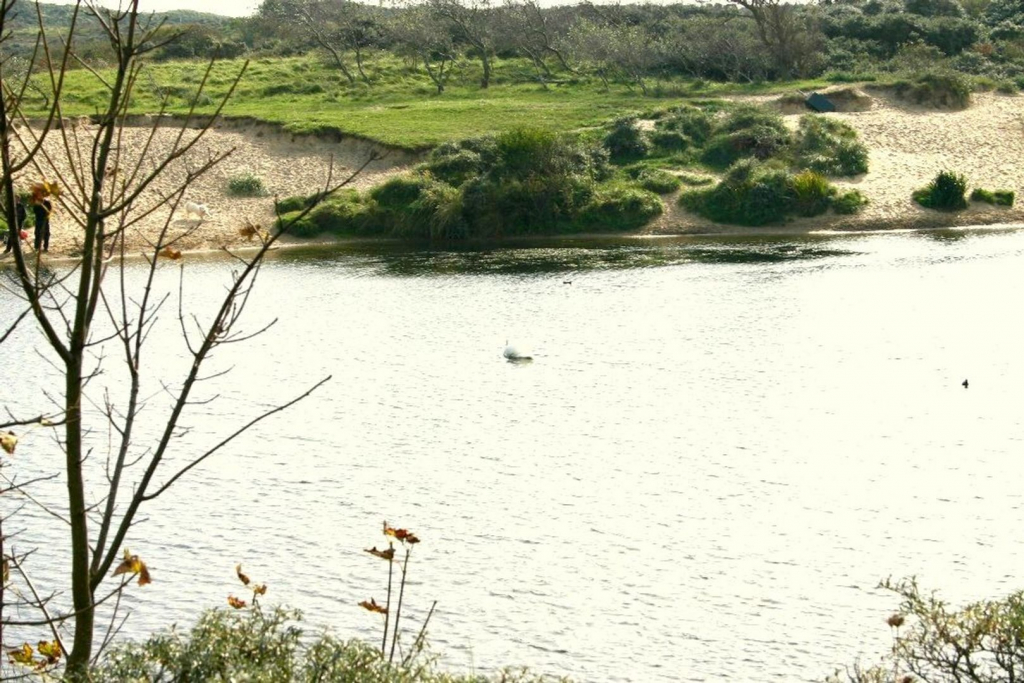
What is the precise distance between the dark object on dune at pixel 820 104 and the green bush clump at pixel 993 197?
36.7 feet

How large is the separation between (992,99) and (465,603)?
2192 inches

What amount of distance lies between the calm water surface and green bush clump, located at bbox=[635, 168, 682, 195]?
16548 mm

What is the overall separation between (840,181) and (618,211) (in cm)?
915

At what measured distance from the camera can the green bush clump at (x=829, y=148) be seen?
Answer: 55125 mm

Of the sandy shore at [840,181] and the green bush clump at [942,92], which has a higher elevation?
the green bush clump at [942,92]

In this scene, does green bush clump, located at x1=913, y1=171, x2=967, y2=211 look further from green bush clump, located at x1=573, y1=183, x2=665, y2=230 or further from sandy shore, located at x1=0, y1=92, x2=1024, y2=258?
green bush clump, located at x1=573, y1=183, x2=665, y2=230

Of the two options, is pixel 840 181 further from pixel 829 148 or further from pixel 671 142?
pixel 671 142

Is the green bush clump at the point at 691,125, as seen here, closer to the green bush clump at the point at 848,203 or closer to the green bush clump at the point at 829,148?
the green bush clump at the point at 829,148

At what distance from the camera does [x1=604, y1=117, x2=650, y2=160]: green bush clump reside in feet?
190

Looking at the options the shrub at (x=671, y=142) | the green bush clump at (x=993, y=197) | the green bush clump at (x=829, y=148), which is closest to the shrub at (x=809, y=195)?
the green bush clump at (x=829, y=148)

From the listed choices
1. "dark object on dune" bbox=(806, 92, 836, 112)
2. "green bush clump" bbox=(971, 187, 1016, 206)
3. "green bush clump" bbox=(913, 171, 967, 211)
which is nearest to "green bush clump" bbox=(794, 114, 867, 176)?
"green bush clump" bbox=(913, 171, 967, 211)

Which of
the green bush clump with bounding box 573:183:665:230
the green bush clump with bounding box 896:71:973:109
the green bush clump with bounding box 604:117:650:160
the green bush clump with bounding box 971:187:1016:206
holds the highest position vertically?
the green bush clump with bounding box 896:71:973:109

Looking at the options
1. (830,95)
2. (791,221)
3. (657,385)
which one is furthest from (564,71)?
(657,385)

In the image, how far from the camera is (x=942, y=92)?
63.8m
